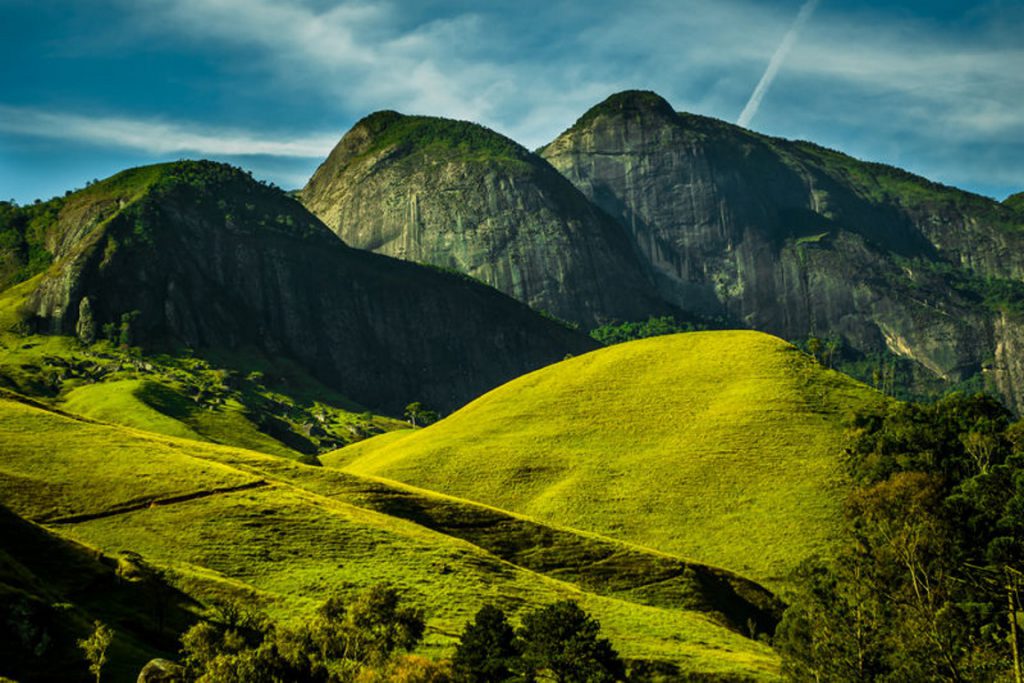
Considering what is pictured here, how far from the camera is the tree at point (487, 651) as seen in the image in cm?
6253

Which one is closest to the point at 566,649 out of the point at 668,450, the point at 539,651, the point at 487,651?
the point at 539,651

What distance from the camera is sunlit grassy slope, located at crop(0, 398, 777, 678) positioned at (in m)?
84.7

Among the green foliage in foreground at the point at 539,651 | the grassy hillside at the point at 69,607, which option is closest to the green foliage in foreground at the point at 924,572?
the green foliage in foreground at the point at 539,651

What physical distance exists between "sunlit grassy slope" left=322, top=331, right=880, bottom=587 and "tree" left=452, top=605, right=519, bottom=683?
51226 mm

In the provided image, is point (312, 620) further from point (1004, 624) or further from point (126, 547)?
point (1004, 624)

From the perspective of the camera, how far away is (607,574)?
104 meters

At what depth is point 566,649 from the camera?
64375 millimetres

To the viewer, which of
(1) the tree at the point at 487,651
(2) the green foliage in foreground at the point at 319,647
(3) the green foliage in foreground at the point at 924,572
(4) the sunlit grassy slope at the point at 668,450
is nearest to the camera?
(2) the green foliage in foreground at the point at 319,647

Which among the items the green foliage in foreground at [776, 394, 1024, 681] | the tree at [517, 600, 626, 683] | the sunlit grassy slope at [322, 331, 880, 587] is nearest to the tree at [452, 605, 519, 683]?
the tree at [517, 600, 626, 683]

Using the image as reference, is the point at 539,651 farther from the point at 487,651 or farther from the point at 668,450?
the point at 668,450

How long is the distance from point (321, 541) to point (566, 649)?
3791 cm

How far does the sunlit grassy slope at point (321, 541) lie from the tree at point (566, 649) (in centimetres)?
1049

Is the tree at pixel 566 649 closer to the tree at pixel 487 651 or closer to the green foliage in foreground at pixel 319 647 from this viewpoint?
the tree at pixel 487 651

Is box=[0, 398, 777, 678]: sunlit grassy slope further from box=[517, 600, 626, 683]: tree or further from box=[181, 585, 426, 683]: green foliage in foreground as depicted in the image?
box=[181, 585, 426, 683]: green foliage in foreground
